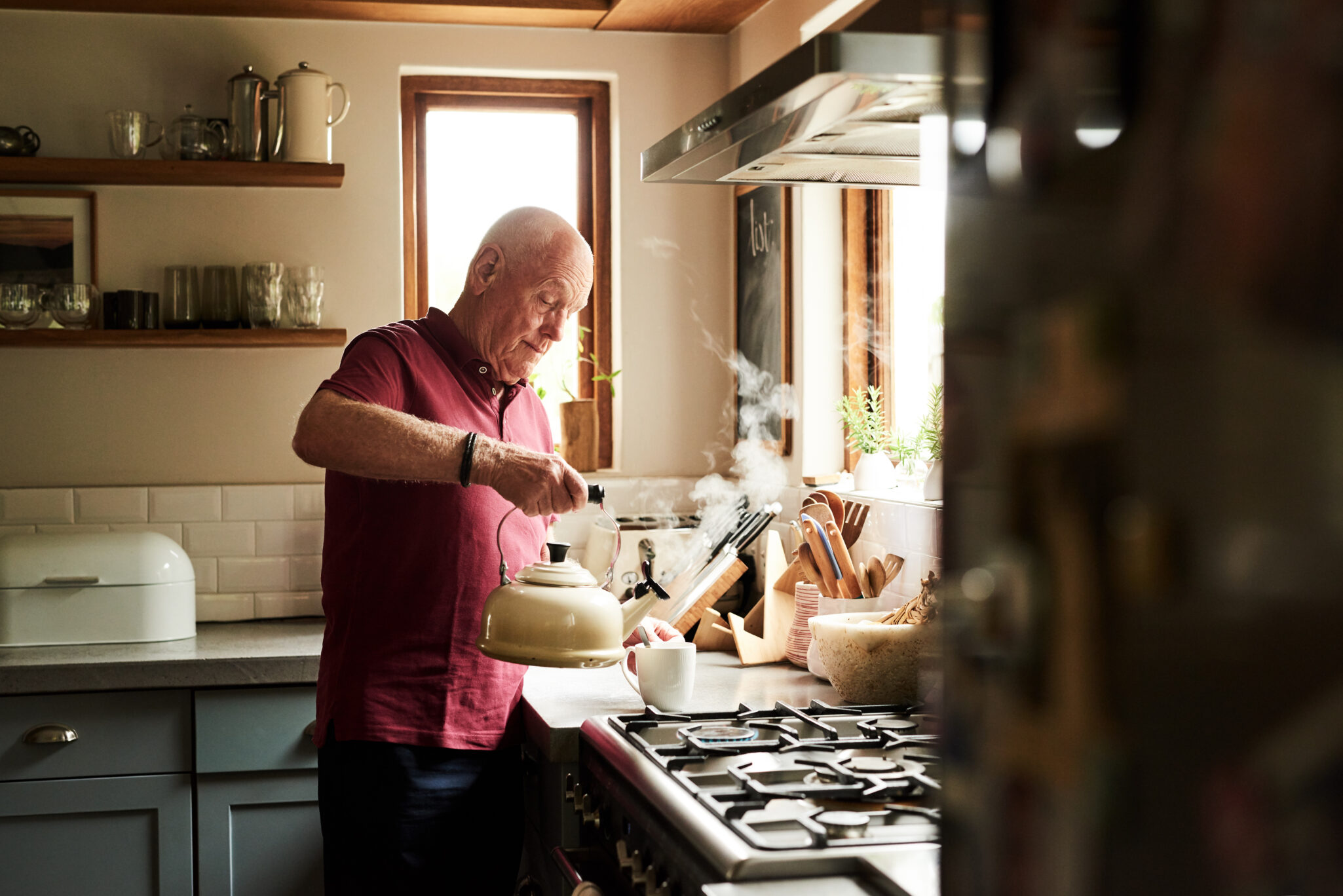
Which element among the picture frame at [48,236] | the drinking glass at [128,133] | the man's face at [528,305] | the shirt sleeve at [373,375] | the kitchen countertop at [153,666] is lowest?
the kitchen countertop at [153,666]

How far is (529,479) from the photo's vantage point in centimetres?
161

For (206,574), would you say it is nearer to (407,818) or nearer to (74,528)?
(74,528)

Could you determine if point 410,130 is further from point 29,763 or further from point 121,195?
point 29,763

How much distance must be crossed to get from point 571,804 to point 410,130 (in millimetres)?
2176

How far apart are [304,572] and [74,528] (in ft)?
1.98

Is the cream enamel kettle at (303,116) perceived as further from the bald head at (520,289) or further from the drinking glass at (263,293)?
the bald head at (520,289)

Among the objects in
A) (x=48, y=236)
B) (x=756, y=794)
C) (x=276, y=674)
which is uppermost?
(x=48, y=236)

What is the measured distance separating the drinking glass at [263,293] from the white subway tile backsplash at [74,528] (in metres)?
0.68

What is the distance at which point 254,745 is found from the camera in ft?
8.18

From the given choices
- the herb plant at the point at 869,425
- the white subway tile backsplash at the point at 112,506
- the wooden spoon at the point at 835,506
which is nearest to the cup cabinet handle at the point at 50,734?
the white subway tile backsplash at the point at 112,506

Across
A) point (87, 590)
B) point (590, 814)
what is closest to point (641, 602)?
point (590, 814)

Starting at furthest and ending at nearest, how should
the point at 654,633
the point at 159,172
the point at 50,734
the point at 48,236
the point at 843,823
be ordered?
1. the point at 48,236
2. the point at 159,172
3. the point at 50,734
4. the point at 654,633
5. the point at 843,823

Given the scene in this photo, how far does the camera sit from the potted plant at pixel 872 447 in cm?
259

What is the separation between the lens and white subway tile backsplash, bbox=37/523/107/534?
3004 millimetres
